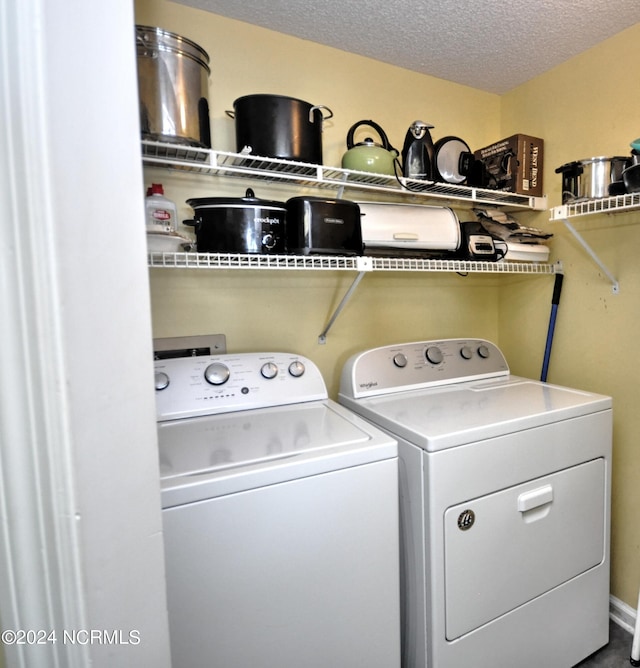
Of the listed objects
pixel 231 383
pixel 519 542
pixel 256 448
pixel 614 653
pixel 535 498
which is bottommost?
pixel 614 653

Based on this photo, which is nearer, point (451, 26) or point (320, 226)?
point (320, 226)

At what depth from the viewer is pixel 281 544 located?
3.12ft

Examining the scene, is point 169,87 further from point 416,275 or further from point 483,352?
point 483,352

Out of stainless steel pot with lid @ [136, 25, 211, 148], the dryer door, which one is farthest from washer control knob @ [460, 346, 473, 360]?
stainless steel pot with lid @ [136, 25, 211, 148]

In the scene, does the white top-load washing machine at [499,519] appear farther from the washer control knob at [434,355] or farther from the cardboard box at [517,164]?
the cardboard box at [517,164]

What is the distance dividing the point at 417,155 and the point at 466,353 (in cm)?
89

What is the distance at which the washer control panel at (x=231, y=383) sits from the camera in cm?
130

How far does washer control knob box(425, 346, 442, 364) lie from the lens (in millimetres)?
1718

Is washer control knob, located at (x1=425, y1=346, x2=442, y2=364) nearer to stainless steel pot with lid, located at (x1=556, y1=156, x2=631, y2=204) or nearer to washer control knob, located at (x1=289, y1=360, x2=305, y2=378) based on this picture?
washer control knob, located at (x1=289, y1=360, x2=305, y2=378)

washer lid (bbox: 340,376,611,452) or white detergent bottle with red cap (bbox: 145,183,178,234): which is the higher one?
white detergent bottle with red cap (bbox: 145,183,178,234)

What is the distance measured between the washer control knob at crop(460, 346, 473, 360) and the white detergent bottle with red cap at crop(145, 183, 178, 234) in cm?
131

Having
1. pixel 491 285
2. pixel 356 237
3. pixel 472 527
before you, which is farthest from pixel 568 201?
pixel 472 527

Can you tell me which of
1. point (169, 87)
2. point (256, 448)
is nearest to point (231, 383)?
point (256, 448)

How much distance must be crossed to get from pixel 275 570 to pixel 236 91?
165 cm
